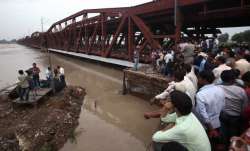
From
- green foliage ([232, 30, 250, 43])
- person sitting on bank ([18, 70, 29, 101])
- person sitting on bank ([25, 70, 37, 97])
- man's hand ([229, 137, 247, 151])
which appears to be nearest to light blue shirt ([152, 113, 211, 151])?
man's hand ([229, 137, 247, 151])

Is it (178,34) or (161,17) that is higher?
(161,17)

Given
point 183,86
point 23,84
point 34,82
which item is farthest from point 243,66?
point 34,82

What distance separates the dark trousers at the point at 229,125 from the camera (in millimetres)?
3957

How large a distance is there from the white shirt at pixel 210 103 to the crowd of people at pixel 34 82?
26.8 feet

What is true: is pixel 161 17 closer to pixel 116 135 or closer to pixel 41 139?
pixel 116 135

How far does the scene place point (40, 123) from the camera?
8320 millimetres

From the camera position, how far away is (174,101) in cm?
260

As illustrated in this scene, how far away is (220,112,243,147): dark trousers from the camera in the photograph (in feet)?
13.0

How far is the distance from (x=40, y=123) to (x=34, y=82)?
4286mm

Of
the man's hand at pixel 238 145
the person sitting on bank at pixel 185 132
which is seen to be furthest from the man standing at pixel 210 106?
the person sitting on bank at pixel 185 132

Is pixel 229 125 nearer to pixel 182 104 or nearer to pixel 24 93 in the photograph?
pixel 182 104

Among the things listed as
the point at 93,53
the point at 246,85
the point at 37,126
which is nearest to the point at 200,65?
the point at 246,85

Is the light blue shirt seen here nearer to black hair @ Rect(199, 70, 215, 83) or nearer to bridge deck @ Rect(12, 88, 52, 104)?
black hair @ Rect(199, 70, 215, 83)

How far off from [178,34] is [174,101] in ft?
37.4
